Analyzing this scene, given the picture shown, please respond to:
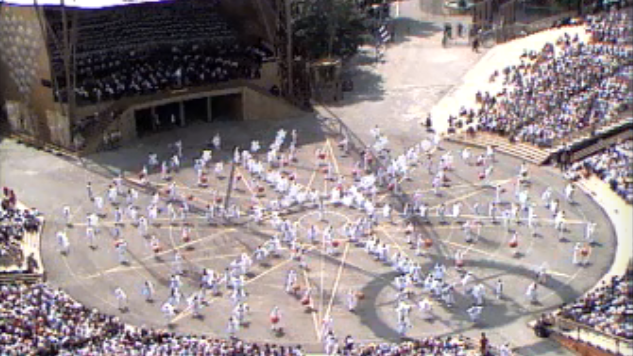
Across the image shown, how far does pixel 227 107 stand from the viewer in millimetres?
66250

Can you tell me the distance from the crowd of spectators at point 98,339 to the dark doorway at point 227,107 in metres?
27.2

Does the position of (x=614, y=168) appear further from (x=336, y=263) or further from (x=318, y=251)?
(x=318, y=251)

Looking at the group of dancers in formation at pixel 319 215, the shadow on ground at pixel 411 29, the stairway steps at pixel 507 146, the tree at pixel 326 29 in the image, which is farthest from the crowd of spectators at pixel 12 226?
the shadow on ground at pixel 411 29

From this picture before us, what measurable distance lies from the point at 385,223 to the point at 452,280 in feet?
21.8

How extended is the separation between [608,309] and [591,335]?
1343 mm

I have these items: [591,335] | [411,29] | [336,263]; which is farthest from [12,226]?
[411,29]

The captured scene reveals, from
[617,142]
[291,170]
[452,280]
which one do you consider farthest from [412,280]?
[617,142]

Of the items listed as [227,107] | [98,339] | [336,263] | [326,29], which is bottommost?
[336,263]

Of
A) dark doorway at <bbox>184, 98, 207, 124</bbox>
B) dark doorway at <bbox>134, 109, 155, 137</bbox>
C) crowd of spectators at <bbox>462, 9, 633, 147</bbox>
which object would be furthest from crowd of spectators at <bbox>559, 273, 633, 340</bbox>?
dark doorway at <bbox>184, 98, 207, 124</bbox>

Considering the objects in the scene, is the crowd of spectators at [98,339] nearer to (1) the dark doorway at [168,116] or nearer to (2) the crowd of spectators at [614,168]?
(2) the crowd of spectators at [614,168]

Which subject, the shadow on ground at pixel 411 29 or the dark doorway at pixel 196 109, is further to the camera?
the shadow on ground at pixel 411 29

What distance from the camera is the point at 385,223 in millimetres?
49281

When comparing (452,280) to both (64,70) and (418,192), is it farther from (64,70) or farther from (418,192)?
(64,70)

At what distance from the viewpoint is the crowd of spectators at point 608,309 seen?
118 ft
